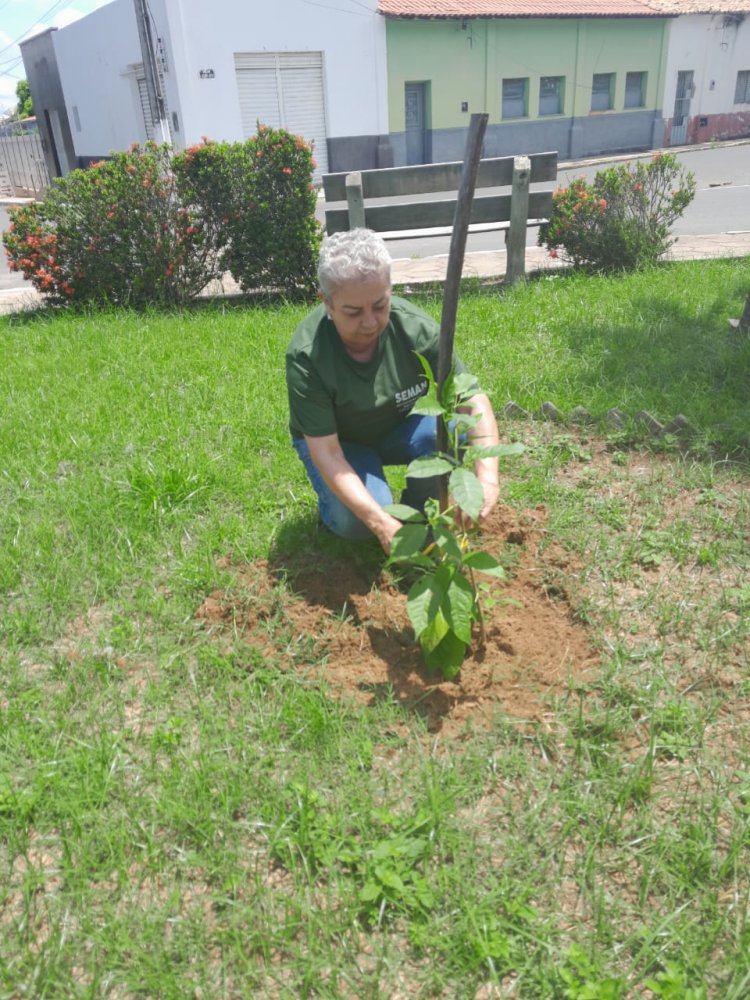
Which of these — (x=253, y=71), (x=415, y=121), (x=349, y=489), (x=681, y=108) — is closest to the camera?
(x=349, y=489)

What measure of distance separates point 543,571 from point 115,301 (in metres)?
5.84

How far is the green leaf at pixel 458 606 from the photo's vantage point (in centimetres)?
230

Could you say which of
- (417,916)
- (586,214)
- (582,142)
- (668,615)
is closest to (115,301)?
(586,214)

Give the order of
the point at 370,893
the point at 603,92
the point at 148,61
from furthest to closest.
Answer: the point at 603,92
the point at 148,61
the point at 370,893

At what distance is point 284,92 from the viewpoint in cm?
2117

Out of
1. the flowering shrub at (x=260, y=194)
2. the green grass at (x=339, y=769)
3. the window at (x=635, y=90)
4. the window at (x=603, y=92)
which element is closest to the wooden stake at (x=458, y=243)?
the green grass at (x=339, y=769)

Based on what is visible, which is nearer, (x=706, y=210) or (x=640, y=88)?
(x=706, y=210)

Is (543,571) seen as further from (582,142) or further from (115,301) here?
(582,142)

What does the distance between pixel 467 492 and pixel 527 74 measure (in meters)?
26.8

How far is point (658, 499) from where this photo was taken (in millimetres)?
3525

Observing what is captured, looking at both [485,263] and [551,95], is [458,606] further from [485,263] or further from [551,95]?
[551,95]

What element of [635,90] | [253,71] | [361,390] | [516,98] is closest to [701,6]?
[635,90]

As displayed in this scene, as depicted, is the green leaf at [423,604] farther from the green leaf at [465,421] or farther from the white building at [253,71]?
the white building at [253,71]

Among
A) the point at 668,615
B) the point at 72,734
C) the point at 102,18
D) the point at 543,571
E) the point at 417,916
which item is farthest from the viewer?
the point at 102,18
